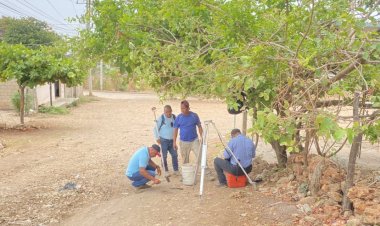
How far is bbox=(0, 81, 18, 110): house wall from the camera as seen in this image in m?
22.8

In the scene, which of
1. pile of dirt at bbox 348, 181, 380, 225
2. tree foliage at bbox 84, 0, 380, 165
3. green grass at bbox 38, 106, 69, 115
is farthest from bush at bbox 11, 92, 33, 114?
pile of dirt at bbox 348, 181, 380, 225

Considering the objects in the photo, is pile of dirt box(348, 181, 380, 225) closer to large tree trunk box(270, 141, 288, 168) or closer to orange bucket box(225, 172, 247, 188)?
orange bucket box(225, 172, 247, 188)

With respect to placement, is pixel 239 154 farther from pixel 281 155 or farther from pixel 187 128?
pixel 187 128

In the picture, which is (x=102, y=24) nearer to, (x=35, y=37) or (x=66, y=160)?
(x=66, y=160)

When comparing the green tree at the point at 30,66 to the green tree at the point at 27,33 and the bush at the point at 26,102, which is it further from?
the green tree at the point at 27,33

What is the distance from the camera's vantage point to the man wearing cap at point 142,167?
7.86 meters

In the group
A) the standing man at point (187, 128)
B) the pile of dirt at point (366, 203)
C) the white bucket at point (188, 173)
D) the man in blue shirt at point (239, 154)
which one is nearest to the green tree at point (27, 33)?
the standing man at point (187, 128)

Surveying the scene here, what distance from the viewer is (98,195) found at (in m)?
8.22

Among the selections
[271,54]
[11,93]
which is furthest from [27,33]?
[271,54]

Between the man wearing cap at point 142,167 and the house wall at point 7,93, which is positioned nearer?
the man wearing cap at point 142,167

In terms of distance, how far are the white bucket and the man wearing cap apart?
0.53 meters

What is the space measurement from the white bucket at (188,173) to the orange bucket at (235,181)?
708mm

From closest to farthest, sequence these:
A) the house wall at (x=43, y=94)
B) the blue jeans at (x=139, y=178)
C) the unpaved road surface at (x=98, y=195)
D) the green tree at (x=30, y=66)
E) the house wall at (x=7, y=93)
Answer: the unpaved road surface at (x=98, y=195) < the blue jeans at (x=139, y=178) < the green tree at (x=30, y=66) < the house wall at (x=7, y=93) < the house wall at (x=43, y=94)

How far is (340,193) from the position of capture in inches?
Answer: 249
